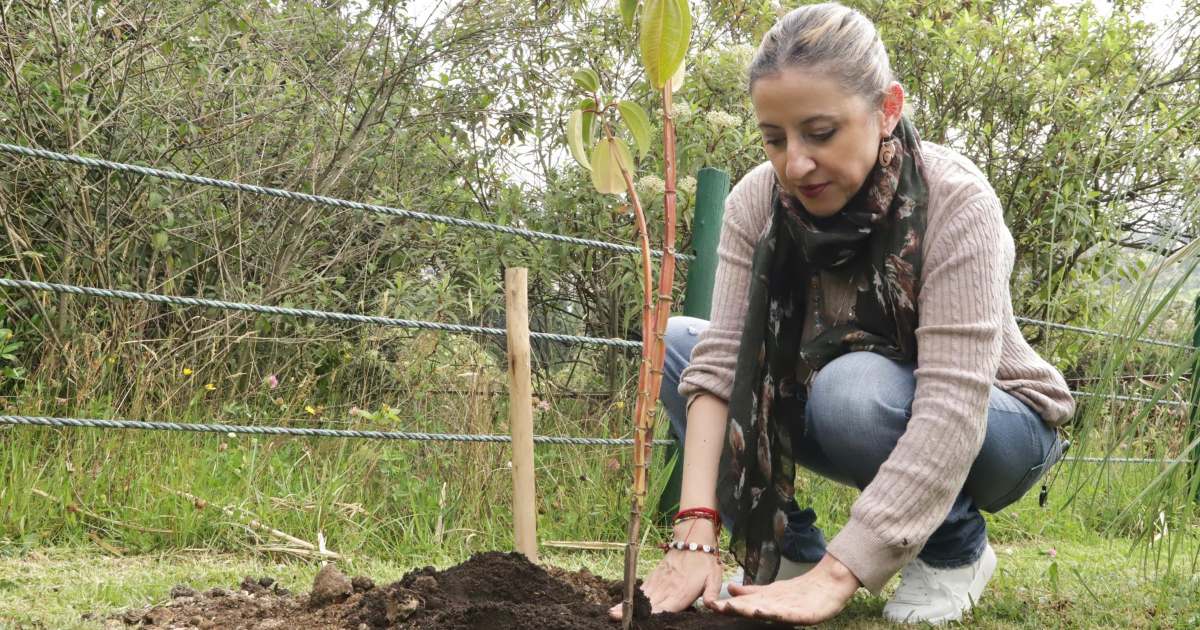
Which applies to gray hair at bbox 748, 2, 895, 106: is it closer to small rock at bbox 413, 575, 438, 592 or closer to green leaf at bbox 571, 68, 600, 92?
green leaf at bbox 571, 68, 600, 92

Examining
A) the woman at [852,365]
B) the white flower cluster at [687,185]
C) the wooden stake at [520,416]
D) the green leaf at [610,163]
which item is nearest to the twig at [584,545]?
the woman at [852,365]

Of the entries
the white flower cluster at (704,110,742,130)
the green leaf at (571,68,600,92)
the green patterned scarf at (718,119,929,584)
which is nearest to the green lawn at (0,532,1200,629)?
the green patterned scarf at (718,119,929,584)

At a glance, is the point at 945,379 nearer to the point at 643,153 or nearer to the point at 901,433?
the point at 901,433

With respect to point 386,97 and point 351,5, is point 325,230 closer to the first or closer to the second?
point 386,97

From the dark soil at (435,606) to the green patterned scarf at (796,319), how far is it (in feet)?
0.98

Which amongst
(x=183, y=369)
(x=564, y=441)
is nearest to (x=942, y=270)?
(x=564, y=441)

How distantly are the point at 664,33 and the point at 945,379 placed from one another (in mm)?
768

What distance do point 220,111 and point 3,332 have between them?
0.98m

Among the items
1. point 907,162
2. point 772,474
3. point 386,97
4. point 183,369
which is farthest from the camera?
point 386,97

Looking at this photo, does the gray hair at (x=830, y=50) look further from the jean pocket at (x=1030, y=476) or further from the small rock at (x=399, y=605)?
the small rock at (x=399, y=605)

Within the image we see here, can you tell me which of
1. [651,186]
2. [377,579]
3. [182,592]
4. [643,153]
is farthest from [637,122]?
[651,186]

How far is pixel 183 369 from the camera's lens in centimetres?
346

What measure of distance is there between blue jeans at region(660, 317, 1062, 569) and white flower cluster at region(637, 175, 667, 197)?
149cm

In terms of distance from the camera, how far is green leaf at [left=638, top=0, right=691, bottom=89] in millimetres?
1418
